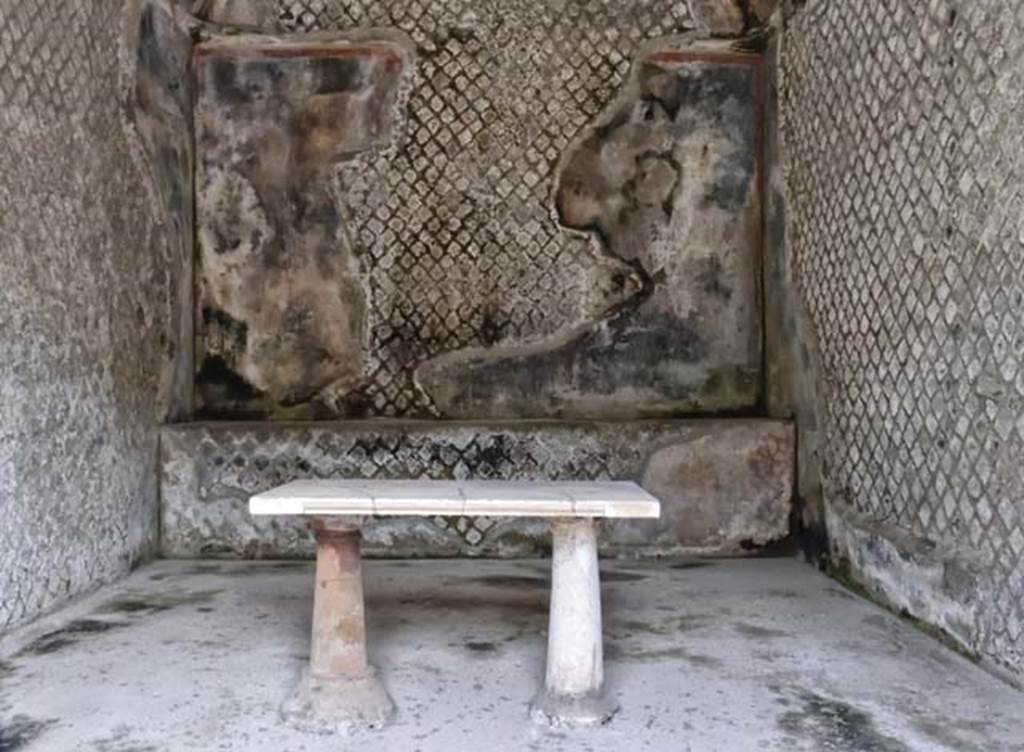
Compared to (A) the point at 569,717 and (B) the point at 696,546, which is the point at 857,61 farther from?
(A) the point at 569,717

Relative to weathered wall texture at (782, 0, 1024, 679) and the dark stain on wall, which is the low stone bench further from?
the dark stain on wall

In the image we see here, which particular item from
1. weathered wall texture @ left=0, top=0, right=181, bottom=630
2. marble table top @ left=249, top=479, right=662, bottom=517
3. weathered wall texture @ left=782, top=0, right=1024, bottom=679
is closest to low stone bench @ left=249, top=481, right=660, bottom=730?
marble table top @ left=249, top=479, right=662, bottom=517

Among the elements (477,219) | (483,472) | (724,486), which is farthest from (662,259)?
(483,472)

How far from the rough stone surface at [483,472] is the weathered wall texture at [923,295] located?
0.40 meters

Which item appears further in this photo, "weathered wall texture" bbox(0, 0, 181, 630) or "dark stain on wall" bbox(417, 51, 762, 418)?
"dark stain on wall" bbox(417, 51, 762, 418)

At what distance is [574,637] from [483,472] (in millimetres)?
1736

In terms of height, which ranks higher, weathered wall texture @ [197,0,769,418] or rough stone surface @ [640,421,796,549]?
weathered wall texture @ [197,0,769,418]

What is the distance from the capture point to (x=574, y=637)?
208 cm

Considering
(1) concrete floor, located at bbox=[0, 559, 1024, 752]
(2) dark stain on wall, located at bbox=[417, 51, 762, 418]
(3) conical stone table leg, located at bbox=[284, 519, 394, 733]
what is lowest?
(1) concrete floor, located at bbox=[0, 559, 1024, 752]

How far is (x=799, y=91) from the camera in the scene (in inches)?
146

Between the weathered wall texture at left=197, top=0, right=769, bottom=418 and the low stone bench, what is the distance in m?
1.98

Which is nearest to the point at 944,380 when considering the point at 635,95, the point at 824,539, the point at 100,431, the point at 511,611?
the point at 824,539

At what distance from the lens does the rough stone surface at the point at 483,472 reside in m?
3.75

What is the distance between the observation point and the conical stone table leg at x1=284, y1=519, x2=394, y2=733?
2051 millimetres
